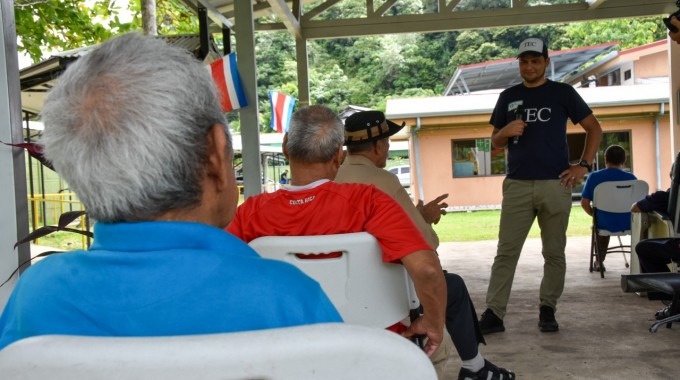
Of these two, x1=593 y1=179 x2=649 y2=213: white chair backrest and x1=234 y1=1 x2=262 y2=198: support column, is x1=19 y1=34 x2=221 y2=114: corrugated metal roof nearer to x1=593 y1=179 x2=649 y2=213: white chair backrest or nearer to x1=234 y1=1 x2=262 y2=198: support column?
x1=234 y1=1 x2=262 y2=198: support column

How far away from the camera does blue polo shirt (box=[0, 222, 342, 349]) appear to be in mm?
908

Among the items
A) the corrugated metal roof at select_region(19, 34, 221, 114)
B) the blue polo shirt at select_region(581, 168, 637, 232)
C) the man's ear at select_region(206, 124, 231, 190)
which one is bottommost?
the blue polo shirt at select_region(581, 168, 637, 232)

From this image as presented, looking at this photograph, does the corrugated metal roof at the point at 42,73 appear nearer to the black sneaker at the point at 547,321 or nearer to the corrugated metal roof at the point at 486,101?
the black sneaker at the point at 547,321

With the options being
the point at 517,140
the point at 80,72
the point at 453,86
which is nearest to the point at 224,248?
the point at 80,72

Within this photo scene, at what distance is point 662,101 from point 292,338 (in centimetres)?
1754

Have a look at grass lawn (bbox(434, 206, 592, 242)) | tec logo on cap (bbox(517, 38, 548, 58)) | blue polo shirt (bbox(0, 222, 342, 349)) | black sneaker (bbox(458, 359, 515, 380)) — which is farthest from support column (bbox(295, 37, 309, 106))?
blue polo shirt (bbox(0, 222, 342, 349))

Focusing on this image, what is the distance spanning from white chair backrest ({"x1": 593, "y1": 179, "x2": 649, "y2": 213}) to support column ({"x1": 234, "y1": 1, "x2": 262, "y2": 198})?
3.08 m

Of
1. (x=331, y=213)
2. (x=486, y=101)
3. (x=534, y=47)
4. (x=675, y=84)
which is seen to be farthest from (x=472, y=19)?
(x=486, y=101)

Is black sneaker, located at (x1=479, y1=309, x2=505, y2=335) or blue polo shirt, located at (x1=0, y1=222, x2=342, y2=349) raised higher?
blue polo shirt, located at (x1=0, y1=222, x2=342, y2=349)

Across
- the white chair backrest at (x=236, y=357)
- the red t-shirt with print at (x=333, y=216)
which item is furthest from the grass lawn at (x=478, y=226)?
the white chair backrest at (x=236, y=357)

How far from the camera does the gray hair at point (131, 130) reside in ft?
3.18

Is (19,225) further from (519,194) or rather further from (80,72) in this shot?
(519,194)

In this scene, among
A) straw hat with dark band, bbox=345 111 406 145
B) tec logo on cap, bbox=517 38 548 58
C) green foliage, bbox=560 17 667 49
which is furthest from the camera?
green foliage, bbox=560 17 667 49

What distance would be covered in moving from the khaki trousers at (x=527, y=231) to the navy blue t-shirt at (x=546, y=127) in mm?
91
